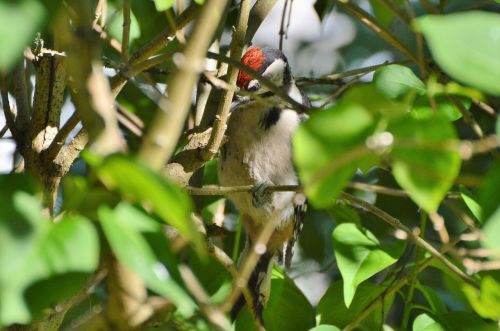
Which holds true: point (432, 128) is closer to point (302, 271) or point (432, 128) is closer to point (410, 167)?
point (410, 167)

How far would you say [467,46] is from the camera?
1.74 ft

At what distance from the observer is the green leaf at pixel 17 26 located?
50 cm

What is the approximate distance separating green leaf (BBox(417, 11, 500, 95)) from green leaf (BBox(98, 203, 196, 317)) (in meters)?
0.24

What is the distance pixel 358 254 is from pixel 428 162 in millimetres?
657

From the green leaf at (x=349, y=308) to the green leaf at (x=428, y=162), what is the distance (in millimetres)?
698

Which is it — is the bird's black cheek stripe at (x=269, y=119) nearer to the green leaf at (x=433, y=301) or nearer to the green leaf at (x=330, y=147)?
the green leaf at (x=433, y=301)

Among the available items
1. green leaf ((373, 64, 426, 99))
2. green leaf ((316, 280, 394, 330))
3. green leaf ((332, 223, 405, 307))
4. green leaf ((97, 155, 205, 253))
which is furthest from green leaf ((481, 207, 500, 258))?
green leaf ((316, 280, 394, 330))

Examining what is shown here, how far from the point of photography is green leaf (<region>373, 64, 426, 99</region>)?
1044 mm

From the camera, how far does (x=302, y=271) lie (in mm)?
2305

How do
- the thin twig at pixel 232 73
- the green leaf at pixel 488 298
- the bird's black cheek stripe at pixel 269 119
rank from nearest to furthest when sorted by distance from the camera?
the green leaf at pixel 488 298
the thin twig at pixel 232 73
the bird's black cheek stripe at pixel 269 119

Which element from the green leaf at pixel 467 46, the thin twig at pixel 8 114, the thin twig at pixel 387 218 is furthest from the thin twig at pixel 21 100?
the green leaf at pixel 467 46

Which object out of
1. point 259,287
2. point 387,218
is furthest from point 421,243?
point 259,287

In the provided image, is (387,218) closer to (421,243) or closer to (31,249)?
(421,243)

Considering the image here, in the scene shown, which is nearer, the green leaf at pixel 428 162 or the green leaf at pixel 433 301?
the green leaf at pixel 428 162
